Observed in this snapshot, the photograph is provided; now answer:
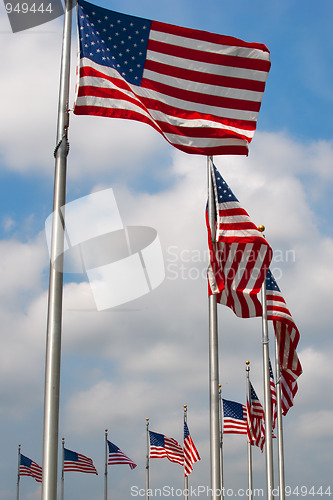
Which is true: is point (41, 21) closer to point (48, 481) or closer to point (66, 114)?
point (66, 114)

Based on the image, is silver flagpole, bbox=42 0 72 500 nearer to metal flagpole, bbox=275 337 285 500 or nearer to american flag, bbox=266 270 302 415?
american flag, bbox=266 270 302 415

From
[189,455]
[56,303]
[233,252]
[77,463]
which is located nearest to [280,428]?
[189,455]

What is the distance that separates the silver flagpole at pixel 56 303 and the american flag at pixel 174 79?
0.90 ft

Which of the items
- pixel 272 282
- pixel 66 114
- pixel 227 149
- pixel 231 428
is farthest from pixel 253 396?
pixel 66 114

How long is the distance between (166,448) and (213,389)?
2681 cm

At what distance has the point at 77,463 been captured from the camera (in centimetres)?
4431

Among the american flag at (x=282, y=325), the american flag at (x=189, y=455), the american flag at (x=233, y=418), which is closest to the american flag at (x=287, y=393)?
the american flag at (x=233, y=418)

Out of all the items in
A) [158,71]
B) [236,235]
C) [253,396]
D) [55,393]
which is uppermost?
[158,71]

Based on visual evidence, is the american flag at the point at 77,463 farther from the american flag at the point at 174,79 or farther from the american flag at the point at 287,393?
the american flag at the point at 174,79

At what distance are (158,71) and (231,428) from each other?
24.0m

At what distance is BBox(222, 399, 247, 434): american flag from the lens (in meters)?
32.1

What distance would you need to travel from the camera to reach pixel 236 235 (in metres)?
15.0

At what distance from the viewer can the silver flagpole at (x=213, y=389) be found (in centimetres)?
1374

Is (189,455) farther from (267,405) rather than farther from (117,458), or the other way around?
(267,405)
